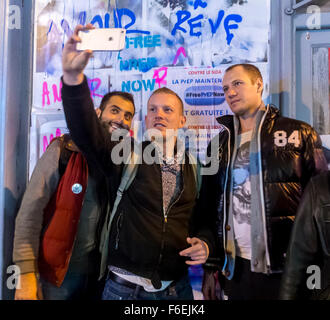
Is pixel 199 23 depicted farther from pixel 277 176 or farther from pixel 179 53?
pixel 277 176

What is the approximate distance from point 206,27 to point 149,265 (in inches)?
45.5

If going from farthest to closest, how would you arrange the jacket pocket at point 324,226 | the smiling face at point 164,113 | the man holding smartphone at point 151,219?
the smiling face at point 164,113 → the man holding smartphone at point 151,219 → the jacket pocket at point 324,226

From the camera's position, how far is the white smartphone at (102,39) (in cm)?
153

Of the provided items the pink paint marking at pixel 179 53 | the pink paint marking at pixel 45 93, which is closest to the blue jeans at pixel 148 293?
the pink paint marking at pixel 45 93

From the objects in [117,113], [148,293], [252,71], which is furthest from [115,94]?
[148,293]

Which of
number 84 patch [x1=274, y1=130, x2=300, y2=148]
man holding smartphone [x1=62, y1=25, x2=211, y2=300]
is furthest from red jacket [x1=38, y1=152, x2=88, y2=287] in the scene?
number 84 patch [x1=274, y1=130, x2=300, y2=148]

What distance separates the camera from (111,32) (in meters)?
1.59

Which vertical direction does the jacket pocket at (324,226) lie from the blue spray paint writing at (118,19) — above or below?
below

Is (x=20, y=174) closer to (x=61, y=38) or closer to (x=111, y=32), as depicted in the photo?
(x=61, y=38)

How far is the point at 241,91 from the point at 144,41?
537 mm

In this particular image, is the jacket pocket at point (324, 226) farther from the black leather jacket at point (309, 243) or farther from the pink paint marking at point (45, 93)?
the pink paint marking at point (45, 93)

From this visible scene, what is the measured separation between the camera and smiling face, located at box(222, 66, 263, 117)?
1576 mm

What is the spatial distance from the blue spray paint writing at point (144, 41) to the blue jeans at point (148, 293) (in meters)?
1.13

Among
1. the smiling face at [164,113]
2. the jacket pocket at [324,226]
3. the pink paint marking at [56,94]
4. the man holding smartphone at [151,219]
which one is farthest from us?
the pink paint marking at [56,94]
